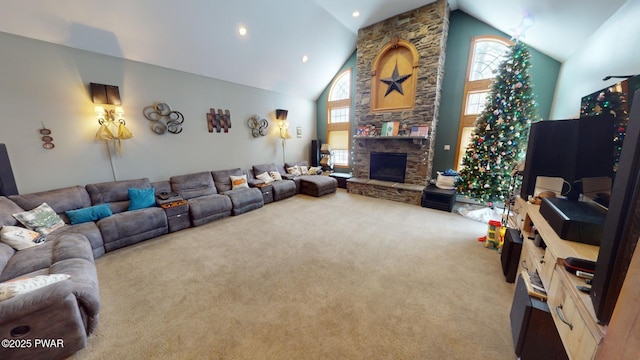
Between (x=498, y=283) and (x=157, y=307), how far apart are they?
3.50 m

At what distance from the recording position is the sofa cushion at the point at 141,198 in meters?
3.40

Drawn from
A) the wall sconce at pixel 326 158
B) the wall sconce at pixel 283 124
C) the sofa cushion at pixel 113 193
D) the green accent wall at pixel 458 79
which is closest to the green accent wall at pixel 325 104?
the wall sconce at pixel 326 158

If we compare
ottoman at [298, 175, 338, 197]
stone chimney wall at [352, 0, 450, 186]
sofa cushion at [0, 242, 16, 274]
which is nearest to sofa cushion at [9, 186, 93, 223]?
sofa cushion at [0, 242, 16, 274]

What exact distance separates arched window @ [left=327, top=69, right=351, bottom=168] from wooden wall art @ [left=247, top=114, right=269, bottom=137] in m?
2.26

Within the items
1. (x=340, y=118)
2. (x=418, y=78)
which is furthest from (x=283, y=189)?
(x=418, y=78)

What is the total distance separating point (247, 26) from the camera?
3.89m

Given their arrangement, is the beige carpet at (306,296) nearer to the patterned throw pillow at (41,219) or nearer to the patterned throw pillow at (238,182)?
the patterned throw pillow at (41,219)

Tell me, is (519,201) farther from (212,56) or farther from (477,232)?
(212,56)

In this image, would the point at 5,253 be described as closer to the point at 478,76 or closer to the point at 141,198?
the point at 141,198

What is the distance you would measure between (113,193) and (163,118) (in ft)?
5.20

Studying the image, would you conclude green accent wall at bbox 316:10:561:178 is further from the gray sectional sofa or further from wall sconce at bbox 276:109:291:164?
wall sconce at bbox 276:109:291:164

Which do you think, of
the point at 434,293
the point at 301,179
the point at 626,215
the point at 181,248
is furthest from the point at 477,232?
the point at 181,248

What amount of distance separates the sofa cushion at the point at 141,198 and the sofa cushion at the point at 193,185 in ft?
1.73

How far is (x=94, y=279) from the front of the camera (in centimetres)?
190
